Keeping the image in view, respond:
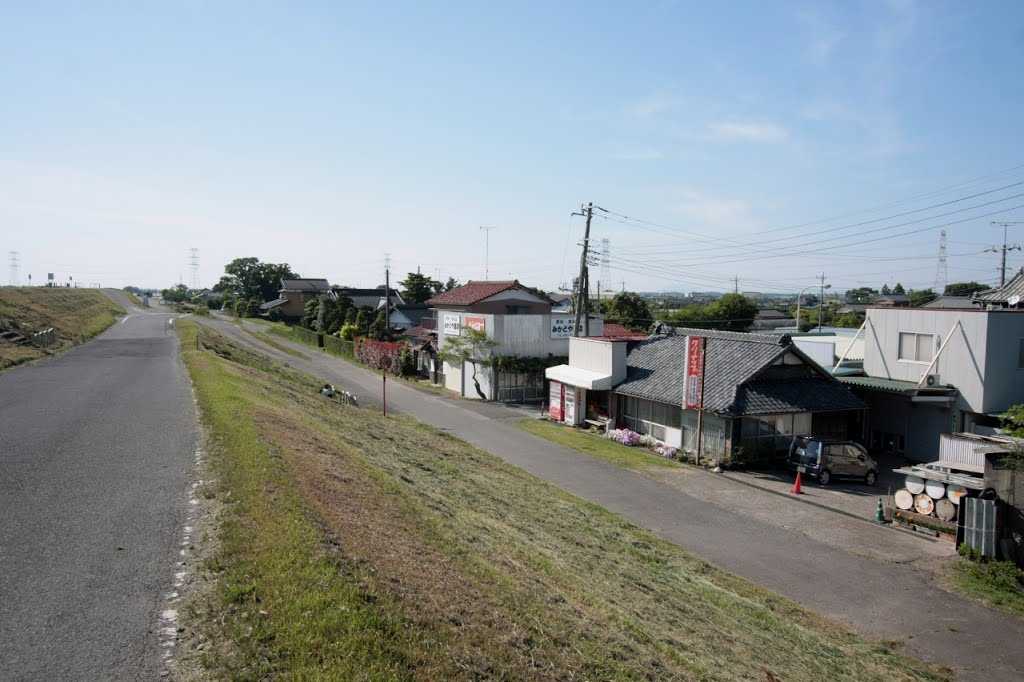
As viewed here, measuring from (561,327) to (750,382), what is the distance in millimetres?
15508

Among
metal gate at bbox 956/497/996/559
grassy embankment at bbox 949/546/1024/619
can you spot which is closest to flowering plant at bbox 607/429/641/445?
metal gate at bbox 956/497/996/559

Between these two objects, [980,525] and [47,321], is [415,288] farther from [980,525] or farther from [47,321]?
[980,525]

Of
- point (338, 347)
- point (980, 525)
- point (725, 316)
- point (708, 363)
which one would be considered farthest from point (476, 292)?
point (980, 525)

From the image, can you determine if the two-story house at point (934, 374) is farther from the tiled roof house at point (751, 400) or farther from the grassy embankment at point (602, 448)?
the grassy embankment at point (602, 448)

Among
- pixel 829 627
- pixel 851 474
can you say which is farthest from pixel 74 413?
pixel 851 474

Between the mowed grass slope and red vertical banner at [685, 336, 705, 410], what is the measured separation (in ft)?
28.9

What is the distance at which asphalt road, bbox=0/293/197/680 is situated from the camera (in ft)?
19.1

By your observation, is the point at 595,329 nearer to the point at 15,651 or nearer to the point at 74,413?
the point at 74,413

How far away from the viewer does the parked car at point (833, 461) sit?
20703mm

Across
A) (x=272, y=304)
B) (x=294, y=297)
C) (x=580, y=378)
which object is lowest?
(x=580, y=378)

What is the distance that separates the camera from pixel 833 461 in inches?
817

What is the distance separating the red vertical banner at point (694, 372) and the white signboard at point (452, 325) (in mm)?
17924

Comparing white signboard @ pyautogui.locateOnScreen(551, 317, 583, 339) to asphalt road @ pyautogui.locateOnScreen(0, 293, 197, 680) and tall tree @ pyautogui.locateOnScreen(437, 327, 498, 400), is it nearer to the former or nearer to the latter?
tall tree @ pyautogui.locateOnScreen(437, 327, 498, 400)

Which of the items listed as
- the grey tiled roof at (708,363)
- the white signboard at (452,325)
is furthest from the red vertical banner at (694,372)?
the white signboard at (452,325)
